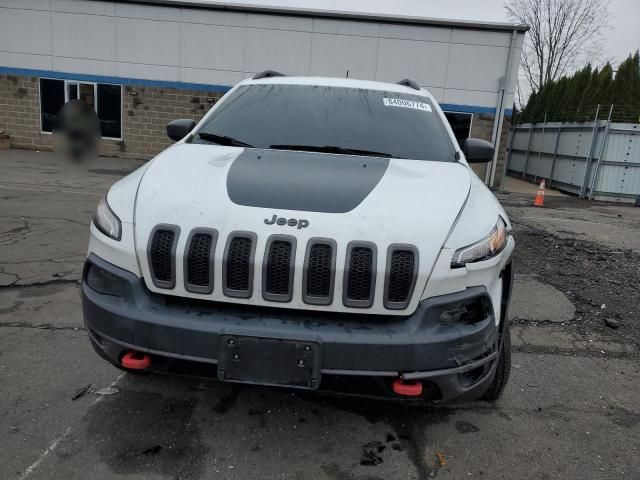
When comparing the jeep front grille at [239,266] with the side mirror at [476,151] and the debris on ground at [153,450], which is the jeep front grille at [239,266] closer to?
the debris on ground at [153,450]

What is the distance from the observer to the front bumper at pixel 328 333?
2.09 metres

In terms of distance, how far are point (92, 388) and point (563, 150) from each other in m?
17.4

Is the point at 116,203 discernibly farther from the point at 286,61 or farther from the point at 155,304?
the point at 286,61

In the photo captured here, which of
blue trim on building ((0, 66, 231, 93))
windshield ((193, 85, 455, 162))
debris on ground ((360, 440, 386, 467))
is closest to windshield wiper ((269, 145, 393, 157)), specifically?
windshield ((193, 85, 455, 162))

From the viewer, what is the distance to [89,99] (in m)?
17.2

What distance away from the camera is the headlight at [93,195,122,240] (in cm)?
235

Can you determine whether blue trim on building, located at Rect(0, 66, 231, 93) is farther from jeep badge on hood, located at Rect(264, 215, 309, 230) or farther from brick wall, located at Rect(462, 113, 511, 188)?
jeep badge on hood, located at Rect(264, 215, 309, 230)

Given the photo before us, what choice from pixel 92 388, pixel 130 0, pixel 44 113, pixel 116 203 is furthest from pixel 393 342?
pixel 44 113

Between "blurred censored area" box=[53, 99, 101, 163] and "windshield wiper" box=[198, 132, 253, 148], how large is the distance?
20.2 ft

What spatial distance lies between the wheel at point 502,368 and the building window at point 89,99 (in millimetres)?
17016

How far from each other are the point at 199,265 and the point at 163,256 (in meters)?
0.17

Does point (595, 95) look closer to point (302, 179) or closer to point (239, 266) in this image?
point (302, 179)

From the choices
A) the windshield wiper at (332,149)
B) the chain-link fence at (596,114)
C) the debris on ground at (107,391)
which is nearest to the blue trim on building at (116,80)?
the chain-link fence at (596,114)

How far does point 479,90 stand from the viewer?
15648 mm
